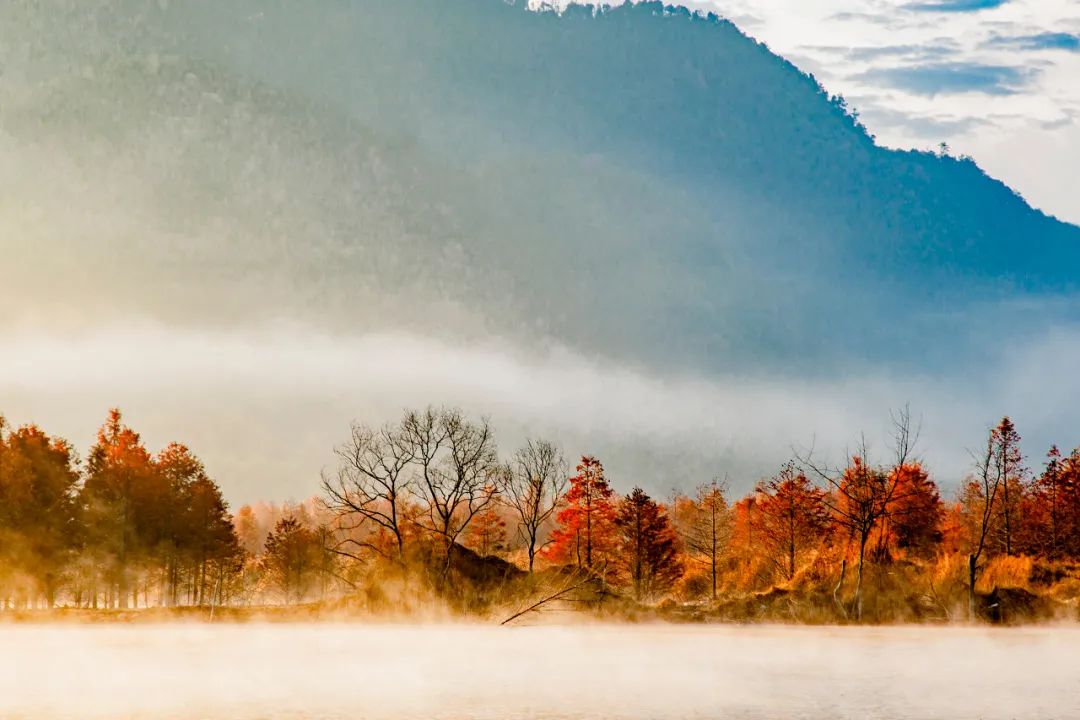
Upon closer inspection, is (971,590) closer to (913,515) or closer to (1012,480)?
(913,515)

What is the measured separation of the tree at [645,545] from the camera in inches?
2416

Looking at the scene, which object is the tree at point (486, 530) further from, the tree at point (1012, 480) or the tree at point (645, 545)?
the tree at point (1012, 480)

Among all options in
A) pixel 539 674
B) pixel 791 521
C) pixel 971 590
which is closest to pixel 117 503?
pixel 791 521

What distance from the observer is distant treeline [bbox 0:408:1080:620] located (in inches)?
1769

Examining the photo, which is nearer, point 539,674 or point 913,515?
point 539,674

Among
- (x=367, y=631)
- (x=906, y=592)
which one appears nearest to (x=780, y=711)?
(x=367, y=631)

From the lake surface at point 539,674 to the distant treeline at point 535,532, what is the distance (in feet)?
17.6

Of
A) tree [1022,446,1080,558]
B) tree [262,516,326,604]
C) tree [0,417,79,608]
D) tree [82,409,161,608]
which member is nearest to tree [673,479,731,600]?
tree [1022,446,1080,558]

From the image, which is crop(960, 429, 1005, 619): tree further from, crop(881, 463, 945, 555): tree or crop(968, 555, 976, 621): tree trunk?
crop(881, 463, 945, 555): tree

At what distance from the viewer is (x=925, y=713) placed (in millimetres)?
21328

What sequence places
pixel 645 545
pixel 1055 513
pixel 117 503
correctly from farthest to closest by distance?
pixel 1055 513, pixel 645 545, pixel 117 503

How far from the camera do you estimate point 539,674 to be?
27.0m

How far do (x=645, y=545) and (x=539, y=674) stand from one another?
3542cm

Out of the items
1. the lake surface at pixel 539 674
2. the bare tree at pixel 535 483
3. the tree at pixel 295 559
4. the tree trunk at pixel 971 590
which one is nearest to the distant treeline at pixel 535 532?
the tree trunk at pixel 971 590
